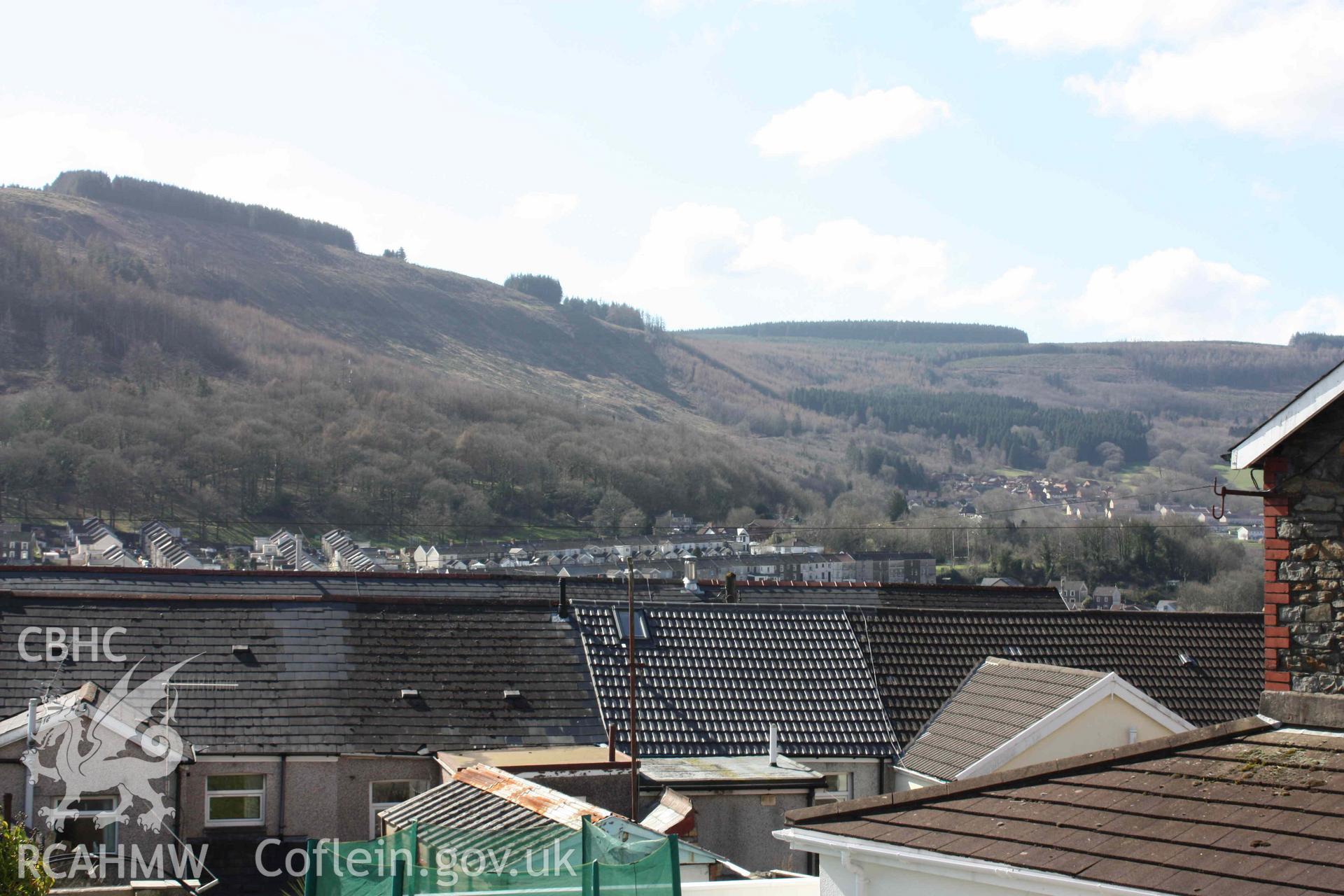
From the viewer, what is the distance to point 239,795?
46.4ft

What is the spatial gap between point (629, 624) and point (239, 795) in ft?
18.3

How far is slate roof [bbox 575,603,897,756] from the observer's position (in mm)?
16078

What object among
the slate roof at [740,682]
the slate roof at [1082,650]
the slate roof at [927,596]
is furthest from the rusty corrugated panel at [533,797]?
the slate roof at [927,596]

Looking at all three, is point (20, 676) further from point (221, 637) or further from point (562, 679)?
point (562, 679)

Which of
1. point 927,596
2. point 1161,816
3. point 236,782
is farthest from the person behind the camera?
point 927,596

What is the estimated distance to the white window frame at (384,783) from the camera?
1435 centimetres

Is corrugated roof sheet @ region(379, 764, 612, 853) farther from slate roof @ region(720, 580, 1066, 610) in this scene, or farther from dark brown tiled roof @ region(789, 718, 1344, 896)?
slate roof @ region(720, 580, 1066, 610)

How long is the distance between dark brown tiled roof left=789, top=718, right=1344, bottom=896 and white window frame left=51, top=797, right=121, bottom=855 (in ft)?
28.4

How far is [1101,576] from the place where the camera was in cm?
8581

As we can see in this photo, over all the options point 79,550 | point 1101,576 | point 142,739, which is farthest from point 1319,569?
point 1101,576

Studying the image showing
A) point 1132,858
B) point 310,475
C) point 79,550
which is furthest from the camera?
point 310,475

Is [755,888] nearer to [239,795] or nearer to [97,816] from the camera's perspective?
[97,816]

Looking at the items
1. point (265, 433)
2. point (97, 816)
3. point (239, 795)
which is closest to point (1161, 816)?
point (97, 816)

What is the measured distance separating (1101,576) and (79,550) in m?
62.5
